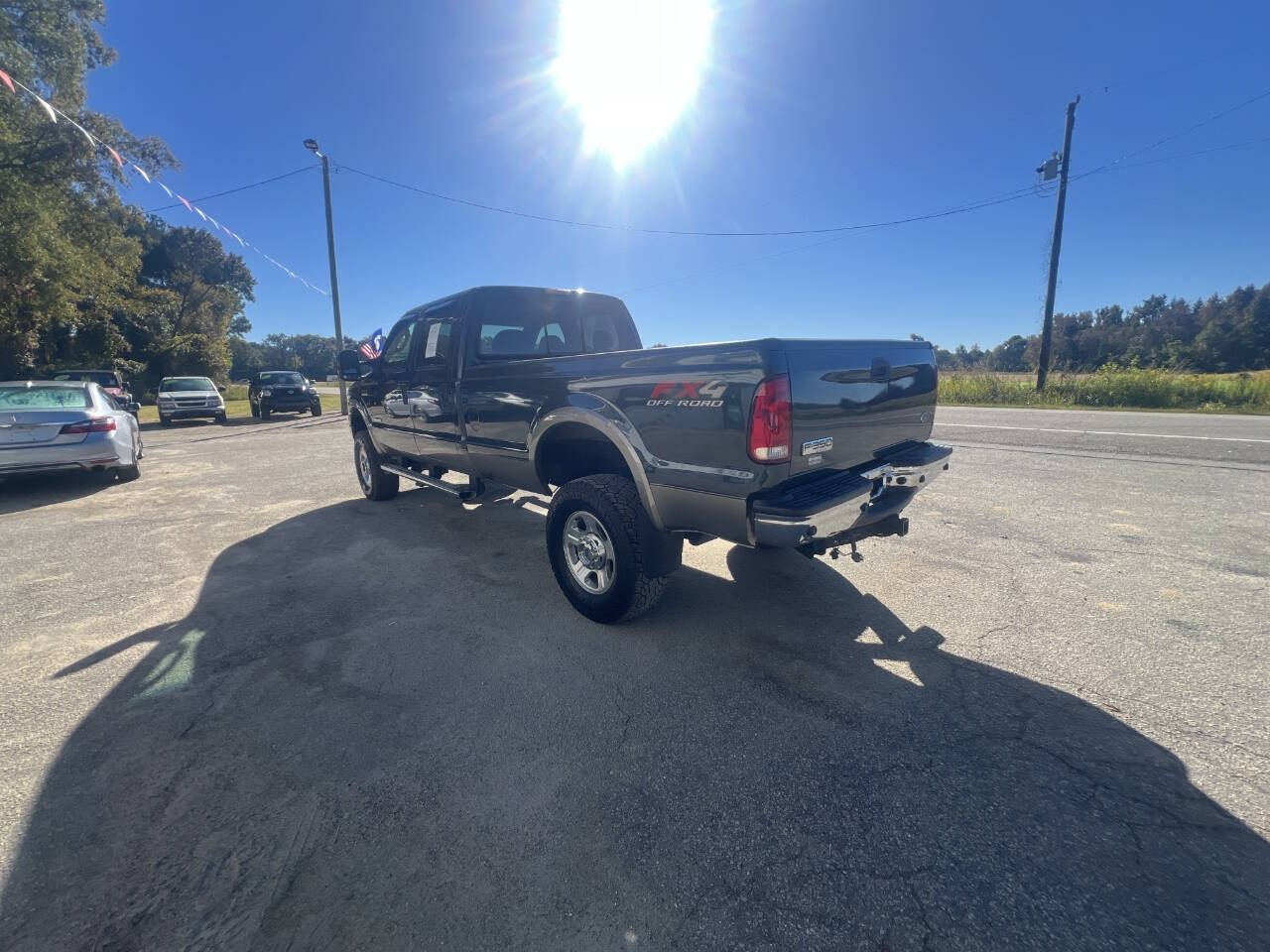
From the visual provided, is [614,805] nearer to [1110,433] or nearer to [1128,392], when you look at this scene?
[1110,433]

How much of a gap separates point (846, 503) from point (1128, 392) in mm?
20383

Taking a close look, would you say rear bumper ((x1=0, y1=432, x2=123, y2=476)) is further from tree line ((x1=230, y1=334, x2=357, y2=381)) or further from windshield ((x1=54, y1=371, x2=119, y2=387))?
tree line ((x1=230, y1=334, x2=357, y2=381))


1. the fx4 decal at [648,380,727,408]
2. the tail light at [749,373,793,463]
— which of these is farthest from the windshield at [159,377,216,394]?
the tail light at [749,373,793,463]

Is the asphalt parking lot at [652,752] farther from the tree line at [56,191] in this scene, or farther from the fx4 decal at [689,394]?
the tree line at [56,191]

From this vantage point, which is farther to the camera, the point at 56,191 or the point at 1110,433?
the point at 56,191

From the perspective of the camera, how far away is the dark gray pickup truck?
2492mm

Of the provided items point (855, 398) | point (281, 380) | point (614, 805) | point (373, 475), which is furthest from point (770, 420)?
point (281, 380)

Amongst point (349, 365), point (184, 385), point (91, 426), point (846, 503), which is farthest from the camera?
point (184, 385)

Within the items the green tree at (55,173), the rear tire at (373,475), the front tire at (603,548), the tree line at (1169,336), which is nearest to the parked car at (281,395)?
the green tree at (55,173)

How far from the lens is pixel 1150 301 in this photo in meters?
68.0

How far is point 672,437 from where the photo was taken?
2.78 m

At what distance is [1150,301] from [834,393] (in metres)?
92.7

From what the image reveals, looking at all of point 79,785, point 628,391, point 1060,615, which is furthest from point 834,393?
point 79,785

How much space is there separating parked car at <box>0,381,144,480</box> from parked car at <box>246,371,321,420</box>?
42.3 feet
